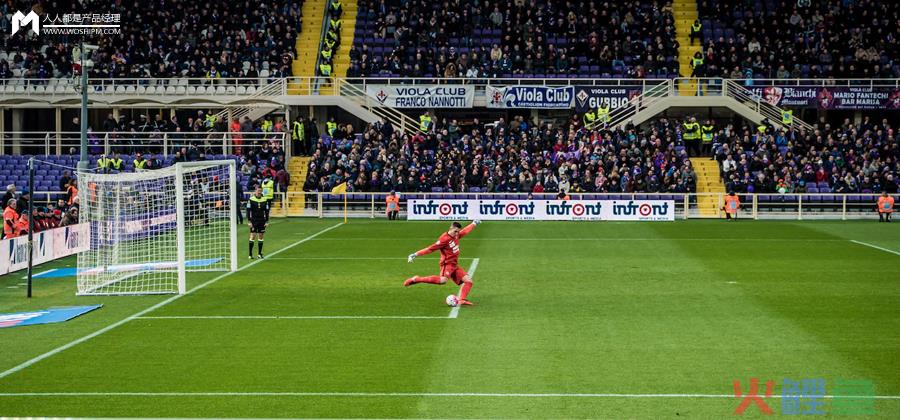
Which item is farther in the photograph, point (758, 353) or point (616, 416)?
point (758, 353)

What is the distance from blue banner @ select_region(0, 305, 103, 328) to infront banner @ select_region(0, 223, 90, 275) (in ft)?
10.3

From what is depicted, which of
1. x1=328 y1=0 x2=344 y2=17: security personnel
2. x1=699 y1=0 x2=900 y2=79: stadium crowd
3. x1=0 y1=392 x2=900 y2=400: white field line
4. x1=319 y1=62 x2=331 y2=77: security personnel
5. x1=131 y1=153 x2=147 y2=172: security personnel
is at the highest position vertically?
x1=328 y1=0 x2=344 y2=17: security personnel

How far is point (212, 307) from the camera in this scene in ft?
61.4

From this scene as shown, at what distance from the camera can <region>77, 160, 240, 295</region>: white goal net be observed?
2052cm

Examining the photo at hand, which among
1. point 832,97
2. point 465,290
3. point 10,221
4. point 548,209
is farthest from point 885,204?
point 10,221

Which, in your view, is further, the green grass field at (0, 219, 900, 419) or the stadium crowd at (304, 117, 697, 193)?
the stadium crowd at (304, 117, 697, 193)

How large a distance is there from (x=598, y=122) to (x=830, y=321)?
95.5 feet

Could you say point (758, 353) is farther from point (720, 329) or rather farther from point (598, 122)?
point (598, 122)

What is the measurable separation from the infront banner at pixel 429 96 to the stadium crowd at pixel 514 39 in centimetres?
108

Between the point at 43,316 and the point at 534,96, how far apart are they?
1210 inches

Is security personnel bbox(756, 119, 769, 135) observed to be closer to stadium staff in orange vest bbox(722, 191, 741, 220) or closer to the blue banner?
stadium staff in orange vest bbox(722, 191, 741, 220)

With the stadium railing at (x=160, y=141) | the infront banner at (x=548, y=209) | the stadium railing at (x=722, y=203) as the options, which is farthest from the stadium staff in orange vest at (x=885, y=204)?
the stadium railing at (x=160, y=141)

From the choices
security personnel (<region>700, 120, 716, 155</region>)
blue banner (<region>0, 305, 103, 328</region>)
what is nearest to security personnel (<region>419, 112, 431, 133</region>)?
security personnel (<region>700, 120, 716, 155</region>)

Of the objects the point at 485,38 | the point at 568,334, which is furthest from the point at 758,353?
the point at 485,38
